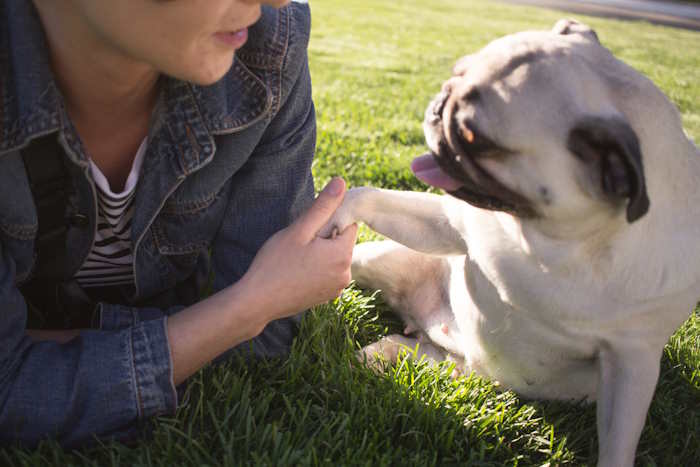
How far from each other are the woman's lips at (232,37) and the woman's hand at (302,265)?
0.48 metres

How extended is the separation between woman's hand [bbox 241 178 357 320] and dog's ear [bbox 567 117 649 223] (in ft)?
2.15

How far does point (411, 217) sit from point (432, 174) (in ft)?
1.00

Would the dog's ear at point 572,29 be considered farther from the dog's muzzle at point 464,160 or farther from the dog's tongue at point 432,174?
the dog's tongue at point 432,174

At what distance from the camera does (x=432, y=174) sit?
179 cm

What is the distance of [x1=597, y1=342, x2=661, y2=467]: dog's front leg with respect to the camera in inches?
66.1

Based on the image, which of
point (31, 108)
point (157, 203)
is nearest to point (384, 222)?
point (157, 203)

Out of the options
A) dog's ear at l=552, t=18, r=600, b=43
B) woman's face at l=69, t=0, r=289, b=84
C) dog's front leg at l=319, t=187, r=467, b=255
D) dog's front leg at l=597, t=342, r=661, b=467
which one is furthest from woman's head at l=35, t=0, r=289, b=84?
dog's front leg at l=597, t=342, r=661, b=467

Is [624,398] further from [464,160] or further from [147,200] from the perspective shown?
[147,200]

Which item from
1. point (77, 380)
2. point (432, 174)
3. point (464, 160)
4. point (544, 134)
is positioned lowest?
point (77, 380)

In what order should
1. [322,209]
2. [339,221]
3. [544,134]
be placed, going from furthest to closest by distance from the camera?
[339,221]
[322,209]
[544,134]

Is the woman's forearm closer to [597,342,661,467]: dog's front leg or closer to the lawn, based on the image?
the lawn

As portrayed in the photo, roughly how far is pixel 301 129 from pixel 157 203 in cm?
51

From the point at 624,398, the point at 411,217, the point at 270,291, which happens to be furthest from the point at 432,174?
the point at 624,398

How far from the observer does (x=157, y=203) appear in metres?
1.76
